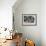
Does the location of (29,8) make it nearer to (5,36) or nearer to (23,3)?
(23,3)

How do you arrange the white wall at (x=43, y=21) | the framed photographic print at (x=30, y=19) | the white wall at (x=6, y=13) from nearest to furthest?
the white wall at (x=6, y=13)
the white wall at (x=43, y=21)
the framed photographic print at (x=30, y=19)

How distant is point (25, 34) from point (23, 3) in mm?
1492

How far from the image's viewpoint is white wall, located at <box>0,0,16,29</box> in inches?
178

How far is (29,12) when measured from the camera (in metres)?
5.53

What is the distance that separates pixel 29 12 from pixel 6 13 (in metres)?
1.36

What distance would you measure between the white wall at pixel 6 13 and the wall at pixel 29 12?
993 mm

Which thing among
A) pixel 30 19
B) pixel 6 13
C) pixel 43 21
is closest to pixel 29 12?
pixel 30 19

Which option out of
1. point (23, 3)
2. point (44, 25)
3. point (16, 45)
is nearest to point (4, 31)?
point (16, 45)

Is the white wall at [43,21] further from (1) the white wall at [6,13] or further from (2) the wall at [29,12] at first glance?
(1) the white wall at [6,13]

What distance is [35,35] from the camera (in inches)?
219

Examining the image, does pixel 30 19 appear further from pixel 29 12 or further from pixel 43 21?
pixel 43 21

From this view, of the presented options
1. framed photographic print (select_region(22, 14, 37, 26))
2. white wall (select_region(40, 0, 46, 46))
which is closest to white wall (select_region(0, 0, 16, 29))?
framed photographic print (select_region(22, 14, 37, 26))

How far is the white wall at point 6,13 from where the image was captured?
178 inches

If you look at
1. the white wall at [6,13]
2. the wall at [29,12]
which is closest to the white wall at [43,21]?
the wall at [29,12]
